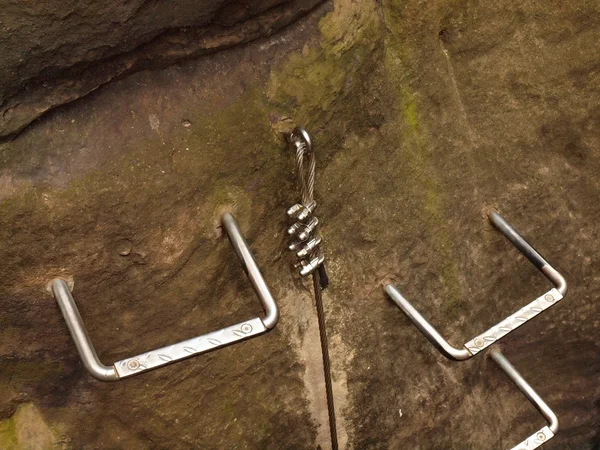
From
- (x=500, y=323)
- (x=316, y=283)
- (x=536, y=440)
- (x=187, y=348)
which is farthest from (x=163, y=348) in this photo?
(x=536, y=440)

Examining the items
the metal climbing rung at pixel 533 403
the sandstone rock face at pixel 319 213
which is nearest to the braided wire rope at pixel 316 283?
the sandstone rock face at pixel 319 213

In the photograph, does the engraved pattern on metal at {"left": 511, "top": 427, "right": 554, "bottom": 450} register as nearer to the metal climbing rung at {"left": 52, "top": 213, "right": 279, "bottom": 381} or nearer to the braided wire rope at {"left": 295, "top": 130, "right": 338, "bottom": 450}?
the braided wire rope at {"left": 295, "top": 130, "right": 338, "bottom": 450}

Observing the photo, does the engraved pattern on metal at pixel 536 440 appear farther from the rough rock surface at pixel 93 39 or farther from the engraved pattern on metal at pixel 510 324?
the rough rock surface at pixel 93 39

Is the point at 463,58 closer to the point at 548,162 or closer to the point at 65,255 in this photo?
the point at 548,162

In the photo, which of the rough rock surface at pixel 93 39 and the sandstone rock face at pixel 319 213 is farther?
the sandstone rock face at pixel 319 213

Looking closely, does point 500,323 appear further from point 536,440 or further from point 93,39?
point 93,39

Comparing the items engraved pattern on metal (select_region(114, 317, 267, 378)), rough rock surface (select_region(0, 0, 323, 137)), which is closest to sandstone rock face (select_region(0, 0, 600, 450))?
rough rock surface (select_region(0, 0, 323, 137))

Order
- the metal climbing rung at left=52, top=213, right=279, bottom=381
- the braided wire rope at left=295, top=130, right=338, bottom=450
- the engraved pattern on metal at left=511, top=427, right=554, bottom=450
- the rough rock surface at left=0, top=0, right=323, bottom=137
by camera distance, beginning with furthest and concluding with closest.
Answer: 1. the engraved pattern on metal at left=511, top=427, right=554, bottom=450
2. the braided wire rope at left=295, top=130, right=338, bottom=450
3. the metal climbing rung at left=52, top=213, right=279, bottom=381
4. the rough rock surface at left=0, top=0, right=323, bottom=137
